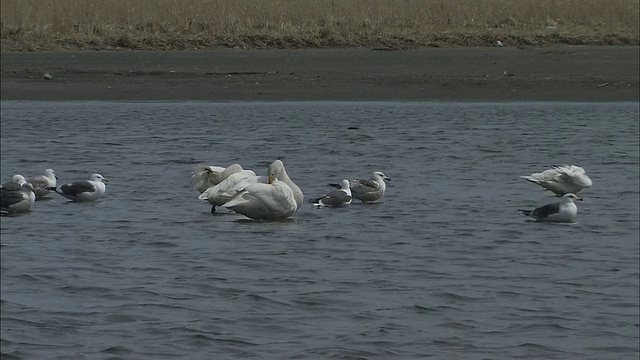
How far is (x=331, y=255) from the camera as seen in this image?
8836 millimetres

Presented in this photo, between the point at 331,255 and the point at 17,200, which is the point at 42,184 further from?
the point at 331,255

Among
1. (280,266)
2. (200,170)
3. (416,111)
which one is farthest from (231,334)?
(416,111)

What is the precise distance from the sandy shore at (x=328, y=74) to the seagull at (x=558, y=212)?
27.9 ft

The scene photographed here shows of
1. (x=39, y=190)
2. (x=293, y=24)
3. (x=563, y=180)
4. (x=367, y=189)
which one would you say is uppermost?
(x=293, y=24)

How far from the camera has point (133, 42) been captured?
2120 centimetres

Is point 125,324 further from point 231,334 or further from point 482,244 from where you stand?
point 482,244

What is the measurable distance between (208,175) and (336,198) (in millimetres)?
1110

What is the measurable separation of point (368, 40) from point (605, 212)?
11.4 meters

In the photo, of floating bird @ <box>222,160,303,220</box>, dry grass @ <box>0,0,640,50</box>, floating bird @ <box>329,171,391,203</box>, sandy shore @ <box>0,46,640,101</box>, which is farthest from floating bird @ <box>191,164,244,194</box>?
dry grass @ <box>0,0,640,50</box>

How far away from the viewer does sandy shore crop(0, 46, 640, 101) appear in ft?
61.7

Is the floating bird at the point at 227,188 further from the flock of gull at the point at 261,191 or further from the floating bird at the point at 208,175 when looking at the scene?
the floating bird at the point at 208,175

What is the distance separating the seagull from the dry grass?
37.3 feet

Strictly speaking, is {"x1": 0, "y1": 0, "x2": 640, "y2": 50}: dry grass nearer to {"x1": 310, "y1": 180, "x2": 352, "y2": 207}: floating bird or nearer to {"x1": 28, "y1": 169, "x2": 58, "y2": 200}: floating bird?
{"x1": 28, "y1": 169, "x2": 58, "y2": 200}: floating bird

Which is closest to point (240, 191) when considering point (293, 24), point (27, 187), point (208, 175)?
point (208, 175)
